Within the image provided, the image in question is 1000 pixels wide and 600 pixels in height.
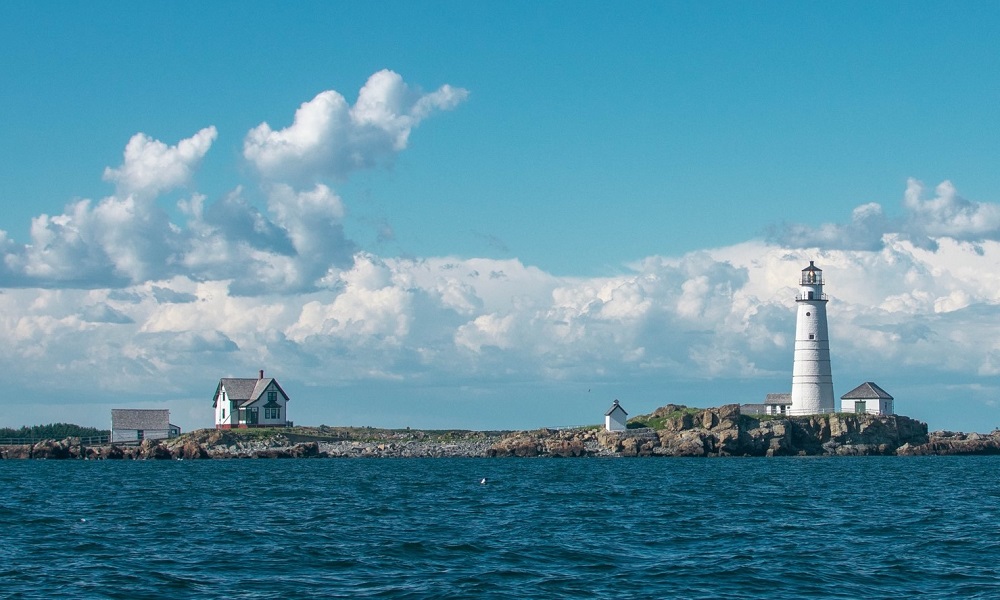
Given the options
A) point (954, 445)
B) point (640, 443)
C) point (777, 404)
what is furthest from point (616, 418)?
point (954, 445)

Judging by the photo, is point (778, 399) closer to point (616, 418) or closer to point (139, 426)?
point (616, 418)

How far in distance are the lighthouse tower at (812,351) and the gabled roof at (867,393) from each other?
6.95 metres

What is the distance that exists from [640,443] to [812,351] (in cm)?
2041

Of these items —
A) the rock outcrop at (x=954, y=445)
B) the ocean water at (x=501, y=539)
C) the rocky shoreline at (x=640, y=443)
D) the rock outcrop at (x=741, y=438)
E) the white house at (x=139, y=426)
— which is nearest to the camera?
the ocean water at (x=501, y=539)

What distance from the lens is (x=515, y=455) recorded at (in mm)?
120375

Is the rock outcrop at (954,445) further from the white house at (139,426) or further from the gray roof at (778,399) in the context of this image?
Answer: the white house at (139,426)

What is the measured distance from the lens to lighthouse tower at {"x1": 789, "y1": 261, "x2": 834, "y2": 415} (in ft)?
374

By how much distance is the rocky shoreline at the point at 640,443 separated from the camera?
113 metres

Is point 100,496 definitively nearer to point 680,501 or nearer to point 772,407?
point 680,501

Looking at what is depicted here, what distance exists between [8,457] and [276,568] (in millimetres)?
103944

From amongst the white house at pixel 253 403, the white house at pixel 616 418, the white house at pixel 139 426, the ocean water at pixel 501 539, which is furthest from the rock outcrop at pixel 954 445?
the white house at pixel 139 426

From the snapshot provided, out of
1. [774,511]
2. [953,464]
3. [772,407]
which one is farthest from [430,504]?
[772,407]

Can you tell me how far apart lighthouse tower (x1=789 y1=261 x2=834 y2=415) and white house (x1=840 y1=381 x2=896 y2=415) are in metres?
6.69

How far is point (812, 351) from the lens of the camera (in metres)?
115
